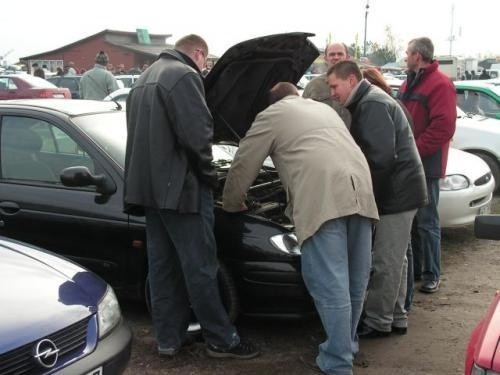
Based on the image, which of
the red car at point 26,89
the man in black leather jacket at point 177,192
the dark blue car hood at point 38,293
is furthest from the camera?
the red car at point 26,89

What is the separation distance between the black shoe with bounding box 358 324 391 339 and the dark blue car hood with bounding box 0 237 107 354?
1.80 meters

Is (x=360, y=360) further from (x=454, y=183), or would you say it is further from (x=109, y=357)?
(x=454, y=183)

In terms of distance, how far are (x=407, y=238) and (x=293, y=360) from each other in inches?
41.3

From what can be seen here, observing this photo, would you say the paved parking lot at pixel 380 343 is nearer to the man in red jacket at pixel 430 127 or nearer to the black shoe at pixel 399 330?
the black shoe at pixel 399 330

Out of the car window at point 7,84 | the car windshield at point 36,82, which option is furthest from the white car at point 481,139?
the car window at point 7,84

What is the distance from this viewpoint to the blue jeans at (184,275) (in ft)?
10.9

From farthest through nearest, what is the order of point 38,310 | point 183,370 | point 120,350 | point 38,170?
point 38,170, point 183,370, point 120,350, point 38,310

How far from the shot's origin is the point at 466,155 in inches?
256

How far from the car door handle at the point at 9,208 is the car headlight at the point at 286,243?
179 cm

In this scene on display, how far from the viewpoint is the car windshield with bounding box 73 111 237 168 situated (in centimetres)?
393

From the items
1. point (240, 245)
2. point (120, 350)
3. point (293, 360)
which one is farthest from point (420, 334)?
point (120, 350)

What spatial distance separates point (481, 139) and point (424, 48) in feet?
13.1

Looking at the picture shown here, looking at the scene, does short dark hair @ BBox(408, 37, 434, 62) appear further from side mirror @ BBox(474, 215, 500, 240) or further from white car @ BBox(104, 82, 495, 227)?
side mirror @ BBox(474, 215, 500, 240)

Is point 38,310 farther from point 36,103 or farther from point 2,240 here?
point 36,103
